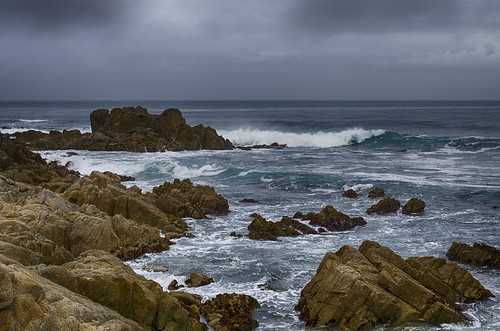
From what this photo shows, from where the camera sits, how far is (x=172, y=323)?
39.4 feet

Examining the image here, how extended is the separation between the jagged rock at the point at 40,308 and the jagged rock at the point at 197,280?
7.43 meters

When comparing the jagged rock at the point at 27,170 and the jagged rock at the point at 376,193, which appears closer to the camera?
the jagged rock at the point at 27,170

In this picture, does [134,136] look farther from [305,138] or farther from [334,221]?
[334,221]

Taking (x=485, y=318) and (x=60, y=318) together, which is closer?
(x=60, y=318)

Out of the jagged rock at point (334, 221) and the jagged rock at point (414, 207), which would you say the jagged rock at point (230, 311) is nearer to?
the jagged rock at point (334, 221)

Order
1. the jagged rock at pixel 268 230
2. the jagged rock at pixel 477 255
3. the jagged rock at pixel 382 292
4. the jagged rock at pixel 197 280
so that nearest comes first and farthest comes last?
the jagged rock at pixel 382 292, the jagged rock at pixel 197 280, the jagged rock at pixel 477 255, the jagged rock at pixel 268 230

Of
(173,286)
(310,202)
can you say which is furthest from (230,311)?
(310,202)

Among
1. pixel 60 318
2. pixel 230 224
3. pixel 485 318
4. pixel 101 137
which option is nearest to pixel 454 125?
pixel 101 137

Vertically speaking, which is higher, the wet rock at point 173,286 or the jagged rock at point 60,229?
the jagged rock at point 60,229

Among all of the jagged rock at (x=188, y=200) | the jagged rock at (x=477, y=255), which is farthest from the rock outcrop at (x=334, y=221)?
the jagged rock at (x=477, y=255)

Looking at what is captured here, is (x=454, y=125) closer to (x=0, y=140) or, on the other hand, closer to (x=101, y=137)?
(x=101, y=137)

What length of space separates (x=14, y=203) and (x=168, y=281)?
22.8ft

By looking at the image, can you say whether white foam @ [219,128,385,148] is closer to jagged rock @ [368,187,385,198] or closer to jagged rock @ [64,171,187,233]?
jagged rock @ [368,187,385,198]

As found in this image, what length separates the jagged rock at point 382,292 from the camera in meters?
13.9
